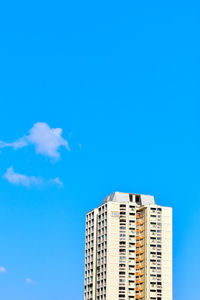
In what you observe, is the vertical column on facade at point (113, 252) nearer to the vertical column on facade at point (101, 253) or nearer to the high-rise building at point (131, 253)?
the high-rise building at point (131, 253)

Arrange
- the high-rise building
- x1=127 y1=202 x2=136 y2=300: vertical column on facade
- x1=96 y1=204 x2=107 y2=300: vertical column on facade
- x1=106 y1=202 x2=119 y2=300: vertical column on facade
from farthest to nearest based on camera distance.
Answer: x1=96 y1=204 x2=107 y2=300: vertical column on facade
x1=127 y1=202 x2=136 y2=300: vertical column on facade
the high-rise building
x1=106 y1=202 x2=119 y2=300: vertical column on facade

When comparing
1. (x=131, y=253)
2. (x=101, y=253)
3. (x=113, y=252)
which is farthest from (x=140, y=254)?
(x=101, y=253)

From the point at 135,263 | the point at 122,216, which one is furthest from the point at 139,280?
the point at 122,216

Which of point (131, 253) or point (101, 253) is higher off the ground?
point (101, 253)

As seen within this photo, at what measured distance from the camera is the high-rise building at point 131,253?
189500 mm

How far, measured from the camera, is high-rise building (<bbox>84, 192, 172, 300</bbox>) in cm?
18950

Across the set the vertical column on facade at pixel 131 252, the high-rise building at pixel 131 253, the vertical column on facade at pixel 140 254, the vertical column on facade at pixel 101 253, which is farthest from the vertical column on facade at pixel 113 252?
the vertical column on facade at pixel 140 254

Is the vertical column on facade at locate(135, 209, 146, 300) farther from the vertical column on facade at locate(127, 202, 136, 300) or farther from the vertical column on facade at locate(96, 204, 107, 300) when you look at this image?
the vertical column on facade at locate(96, 204, 107, 300)

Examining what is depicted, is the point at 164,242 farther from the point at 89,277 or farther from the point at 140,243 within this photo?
the point at 89,277

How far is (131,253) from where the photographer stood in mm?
193125

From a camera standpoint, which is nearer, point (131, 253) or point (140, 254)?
point (131, 253)

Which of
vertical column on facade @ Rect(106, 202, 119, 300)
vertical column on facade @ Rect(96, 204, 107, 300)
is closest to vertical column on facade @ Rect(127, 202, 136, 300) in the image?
vertical column on facade @ Rect(106, 202, 119, 300)

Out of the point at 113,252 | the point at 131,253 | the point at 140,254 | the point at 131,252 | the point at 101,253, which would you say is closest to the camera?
the point at 113,252

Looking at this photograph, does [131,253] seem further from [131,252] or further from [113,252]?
[113,252]
